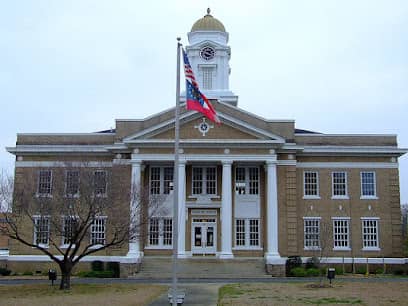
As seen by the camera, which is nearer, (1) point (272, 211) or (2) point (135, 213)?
(2) point (135, 213)

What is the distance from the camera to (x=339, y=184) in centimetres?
4319

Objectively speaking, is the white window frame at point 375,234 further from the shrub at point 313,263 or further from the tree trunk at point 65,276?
the tree trunk at point 65,276

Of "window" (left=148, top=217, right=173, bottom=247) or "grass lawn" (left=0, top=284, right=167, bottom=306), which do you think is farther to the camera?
"window" (left=148, top=217, right=173, bottom=247)

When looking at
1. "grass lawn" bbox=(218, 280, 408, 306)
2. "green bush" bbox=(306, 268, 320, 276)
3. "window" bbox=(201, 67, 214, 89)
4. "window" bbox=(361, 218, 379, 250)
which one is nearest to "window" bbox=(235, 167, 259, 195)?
"green bush" bbox=(306, 268, 320, 276)

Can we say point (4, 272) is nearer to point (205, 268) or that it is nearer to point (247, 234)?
point (205, 268)

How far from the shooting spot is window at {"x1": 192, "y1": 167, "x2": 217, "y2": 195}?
42594mm

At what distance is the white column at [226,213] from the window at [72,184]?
13.1 m

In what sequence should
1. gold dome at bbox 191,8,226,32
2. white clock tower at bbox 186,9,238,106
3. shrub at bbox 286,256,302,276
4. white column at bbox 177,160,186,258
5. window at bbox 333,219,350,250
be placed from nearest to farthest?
shrub at bbox 286,256,302,276, white column at bbox 177,160,186,258, window at bbox 333,219,350,250, white clock tower at bbox 186,9,238,106, gold dome at bbox 191,8,226,32

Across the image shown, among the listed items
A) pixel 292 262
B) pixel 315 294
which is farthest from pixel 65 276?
pixel 292 262

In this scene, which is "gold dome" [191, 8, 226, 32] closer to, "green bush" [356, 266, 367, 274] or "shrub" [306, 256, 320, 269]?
"shrub" [306, 256, 320, 269]

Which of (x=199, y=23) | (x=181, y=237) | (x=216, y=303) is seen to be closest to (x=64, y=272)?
(x=216, y=303)

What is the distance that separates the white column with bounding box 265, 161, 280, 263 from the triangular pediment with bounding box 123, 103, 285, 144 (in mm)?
2192

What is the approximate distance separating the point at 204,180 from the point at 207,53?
11701mm

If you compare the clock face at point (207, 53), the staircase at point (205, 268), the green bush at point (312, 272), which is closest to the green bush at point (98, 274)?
the staircase at point (205, 268)
